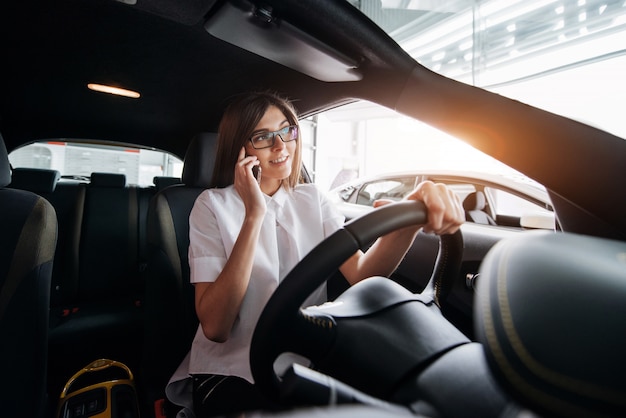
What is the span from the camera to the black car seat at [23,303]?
886 mm

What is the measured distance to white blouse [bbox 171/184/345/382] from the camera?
919mm

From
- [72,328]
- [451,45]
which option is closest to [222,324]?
[72,328]

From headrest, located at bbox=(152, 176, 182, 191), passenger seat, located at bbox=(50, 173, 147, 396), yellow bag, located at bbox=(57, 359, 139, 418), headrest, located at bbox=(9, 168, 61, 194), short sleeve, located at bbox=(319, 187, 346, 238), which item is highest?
headrest, located at bbox=(152, 176, 182, 191)

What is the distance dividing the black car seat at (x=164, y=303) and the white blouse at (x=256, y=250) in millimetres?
157

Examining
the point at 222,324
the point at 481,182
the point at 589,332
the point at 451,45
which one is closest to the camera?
the point at 589,332

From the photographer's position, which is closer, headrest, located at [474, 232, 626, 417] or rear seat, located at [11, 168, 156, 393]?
headrest, located at [474, 232, 626, 417]

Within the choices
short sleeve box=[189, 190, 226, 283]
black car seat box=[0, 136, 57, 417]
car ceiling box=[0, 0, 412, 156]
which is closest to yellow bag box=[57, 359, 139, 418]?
black car seat box=[0, 136, 57, 417]

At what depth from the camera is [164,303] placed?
1184 millimetres

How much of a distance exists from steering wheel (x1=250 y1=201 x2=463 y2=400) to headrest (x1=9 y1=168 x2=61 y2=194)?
110 inches

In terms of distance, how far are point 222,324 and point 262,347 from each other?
45 centimetres

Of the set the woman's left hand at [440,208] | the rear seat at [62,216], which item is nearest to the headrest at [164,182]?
the rear seat at [62,216]

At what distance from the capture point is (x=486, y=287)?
1.32ft

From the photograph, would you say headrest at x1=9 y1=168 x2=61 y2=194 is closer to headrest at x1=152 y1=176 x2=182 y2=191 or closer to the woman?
headrest at x1=152 y1=176 x2=182 y2=191

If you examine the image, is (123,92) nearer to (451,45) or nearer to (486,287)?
(486,287)
